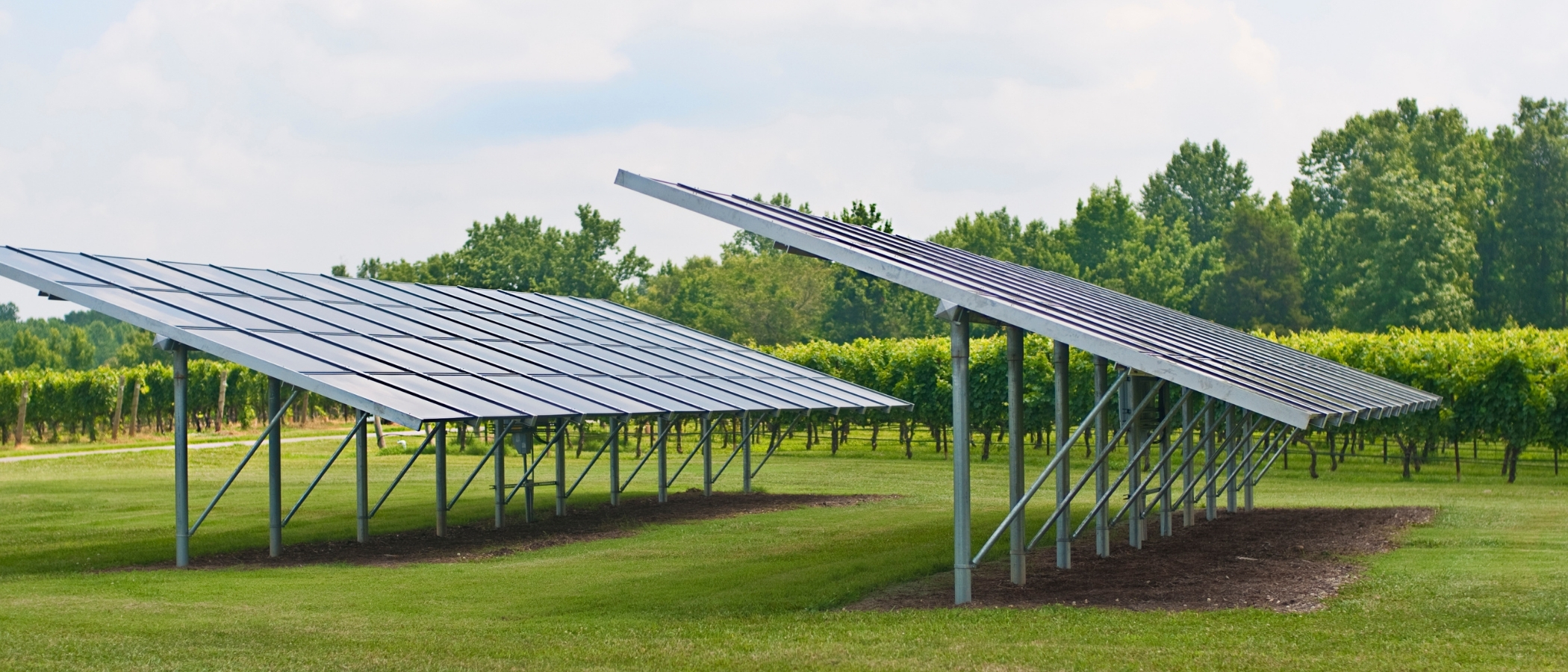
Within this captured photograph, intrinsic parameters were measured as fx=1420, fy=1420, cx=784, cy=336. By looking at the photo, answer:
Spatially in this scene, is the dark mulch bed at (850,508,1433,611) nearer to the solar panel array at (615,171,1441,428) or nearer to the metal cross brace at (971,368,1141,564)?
the metal cross brace at (971,368,1141,564)

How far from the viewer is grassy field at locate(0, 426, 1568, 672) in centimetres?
1011

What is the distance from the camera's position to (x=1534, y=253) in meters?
74.8

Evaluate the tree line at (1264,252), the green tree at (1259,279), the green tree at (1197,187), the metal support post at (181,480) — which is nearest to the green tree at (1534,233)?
the tree line at (1264,252)

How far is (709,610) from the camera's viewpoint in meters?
12.9

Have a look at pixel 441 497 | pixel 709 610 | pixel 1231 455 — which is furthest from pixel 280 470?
pixel 1231 455

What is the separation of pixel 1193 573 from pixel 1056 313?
339 cm

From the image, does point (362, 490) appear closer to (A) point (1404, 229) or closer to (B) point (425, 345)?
(B) point (425, 345)

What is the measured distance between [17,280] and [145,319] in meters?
1.68

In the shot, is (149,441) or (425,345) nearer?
(425,345)

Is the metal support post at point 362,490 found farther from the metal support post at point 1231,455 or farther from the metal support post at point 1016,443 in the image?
the metal support post at point 1231,455

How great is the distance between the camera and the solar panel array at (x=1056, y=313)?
11.3 m

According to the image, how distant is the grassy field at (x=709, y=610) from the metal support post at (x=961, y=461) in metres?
0.64

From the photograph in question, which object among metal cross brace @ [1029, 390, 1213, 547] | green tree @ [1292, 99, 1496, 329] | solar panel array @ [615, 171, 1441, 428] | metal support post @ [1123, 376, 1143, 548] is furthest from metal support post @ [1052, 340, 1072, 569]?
green tree @ [1292, 99, 1496, 329]

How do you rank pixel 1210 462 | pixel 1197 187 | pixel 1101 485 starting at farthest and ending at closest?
pixel 1197 187 < pixel 1210 462 < pixel 1101 485
